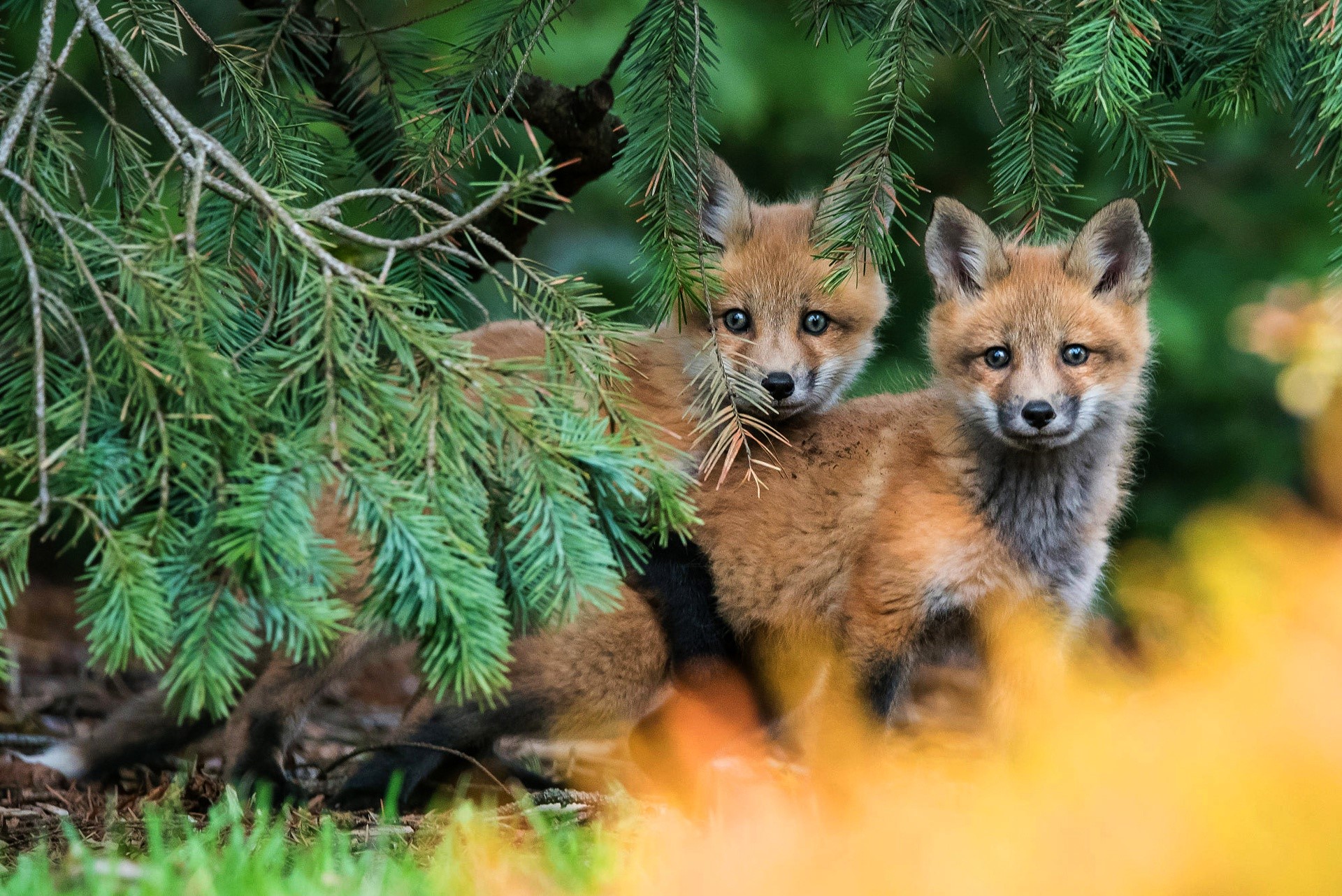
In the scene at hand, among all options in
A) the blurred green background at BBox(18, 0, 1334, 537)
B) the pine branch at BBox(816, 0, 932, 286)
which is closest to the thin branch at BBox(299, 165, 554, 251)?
the pine branch at BBox(816, 0, 932, 286)

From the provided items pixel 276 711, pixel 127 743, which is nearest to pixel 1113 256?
pixel 276 711

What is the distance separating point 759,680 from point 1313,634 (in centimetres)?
209

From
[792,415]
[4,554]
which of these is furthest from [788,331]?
[4,554]

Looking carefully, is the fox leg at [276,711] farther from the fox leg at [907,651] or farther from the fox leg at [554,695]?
the fox leg at [907,651]

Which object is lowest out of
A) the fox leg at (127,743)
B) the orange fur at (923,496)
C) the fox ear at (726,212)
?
the fox leg at (127,743)

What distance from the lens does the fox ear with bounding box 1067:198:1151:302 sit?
308cm

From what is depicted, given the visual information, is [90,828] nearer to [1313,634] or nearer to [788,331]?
[788,331]

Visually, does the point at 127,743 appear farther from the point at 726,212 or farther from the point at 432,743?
the point at 726,212

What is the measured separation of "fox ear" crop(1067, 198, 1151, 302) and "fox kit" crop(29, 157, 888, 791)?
64cm

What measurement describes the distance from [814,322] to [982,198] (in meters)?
2.29

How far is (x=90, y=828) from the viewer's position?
2941 millimetres

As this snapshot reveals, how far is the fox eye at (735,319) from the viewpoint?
3.45 meters

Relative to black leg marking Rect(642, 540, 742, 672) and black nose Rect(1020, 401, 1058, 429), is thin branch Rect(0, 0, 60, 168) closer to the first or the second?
black leg marking Rect(642, 540, 742, 672)

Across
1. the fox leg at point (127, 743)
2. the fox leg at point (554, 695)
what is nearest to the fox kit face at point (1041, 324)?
the fox leg at point (554, 695)
